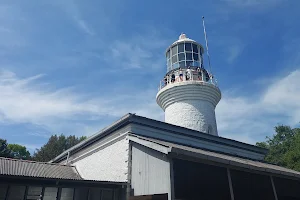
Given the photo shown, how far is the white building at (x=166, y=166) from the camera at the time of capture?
9258 mm

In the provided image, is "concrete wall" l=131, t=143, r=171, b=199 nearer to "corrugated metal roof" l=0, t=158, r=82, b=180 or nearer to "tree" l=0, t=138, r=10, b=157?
"corrugated metal roof" l=0, t=158, r=82, b=180

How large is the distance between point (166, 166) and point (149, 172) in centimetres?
111

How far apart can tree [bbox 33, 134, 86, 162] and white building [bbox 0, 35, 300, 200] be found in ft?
53.7

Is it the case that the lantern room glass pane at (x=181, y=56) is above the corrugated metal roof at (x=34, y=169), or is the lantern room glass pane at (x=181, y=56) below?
above

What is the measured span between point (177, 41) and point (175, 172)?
13.5 metres

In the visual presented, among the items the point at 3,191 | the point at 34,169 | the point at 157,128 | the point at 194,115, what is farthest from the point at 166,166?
the point at 194,115

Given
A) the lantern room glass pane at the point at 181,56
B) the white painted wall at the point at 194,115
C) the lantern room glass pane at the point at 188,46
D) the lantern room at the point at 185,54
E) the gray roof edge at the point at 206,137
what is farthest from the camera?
the lantern room glass pane at the point at 188,46

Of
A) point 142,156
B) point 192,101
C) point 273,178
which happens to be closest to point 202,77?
point 192,101

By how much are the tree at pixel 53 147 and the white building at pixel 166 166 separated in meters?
16.4

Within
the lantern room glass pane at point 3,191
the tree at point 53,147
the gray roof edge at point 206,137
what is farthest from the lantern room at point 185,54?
the tree at point 53,147

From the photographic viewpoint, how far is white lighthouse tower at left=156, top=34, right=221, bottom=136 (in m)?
17.4

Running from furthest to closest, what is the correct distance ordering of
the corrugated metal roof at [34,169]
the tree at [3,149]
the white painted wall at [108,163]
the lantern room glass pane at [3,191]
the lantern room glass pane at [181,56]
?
the tree at [3,149] → the lantern room glass pane at [181,56] → the white painted wall at [108,163] → the corrugated metal roof at [34,169] → the lantern room glass pane at [3,191]

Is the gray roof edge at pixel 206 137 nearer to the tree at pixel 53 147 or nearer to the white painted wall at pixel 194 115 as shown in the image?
the white painted wall at pixel 194 115

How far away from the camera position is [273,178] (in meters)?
12.0
